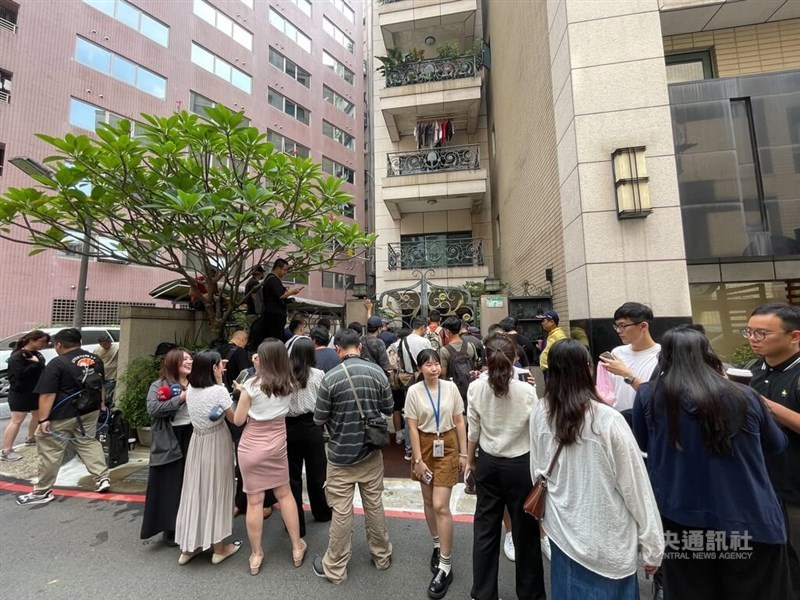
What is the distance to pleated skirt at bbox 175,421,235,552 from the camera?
3.23 metres

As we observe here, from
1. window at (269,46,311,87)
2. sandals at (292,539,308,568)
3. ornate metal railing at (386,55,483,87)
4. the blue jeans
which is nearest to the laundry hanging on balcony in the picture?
ornate metal railing at (386,55,483,87)

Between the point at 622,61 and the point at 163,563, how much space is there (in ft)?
27.8

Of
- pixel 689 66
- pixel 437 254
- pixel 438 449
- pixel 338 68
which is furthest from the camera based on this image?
pixel 338 68

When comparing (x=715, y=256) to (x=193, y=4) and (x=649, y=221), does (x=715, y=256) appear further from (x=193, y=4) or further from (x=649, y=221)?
(x=193, y=4)

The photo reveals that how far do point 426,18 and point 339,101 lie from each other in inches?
772

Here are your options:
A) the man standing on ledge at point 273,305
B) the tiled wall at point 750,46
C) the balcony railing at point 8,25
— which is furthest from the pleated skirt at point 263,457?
the balcony railing at point 8,25

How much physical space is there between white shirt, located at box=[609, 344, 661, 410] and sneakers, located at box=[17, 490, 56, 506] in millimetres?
6530

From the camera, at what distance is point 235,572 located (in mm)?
3168

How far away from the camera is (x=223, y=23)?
22.5m

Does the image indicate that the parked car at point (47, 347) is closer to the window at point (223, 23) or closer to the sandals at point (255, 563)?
the sandals at point (255, 563)

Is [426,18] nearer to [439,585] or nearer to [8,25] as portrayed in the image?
[439,585]

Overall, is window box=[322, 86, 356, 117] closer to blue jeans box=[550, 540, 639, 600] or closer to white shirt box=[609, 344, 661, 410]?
white shirt box=[609, 344, 661, 410]

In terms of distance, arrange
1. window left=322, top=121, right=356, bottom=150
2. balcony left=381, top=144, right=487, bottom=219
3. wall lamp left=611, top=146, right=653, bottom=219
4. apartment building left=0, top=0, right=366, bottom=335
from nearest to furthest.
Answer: wall lamp left=611, top=146, right=653, bottom=219 < balcony left=381, top=144, right=487, bottom=219 < apartment building left=0, top=0, right=366, bottom=335 < window left=322, top=121, right=356, bottom=150

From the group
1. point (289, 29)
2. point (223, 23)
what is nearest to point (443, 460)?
point (223, 23)
